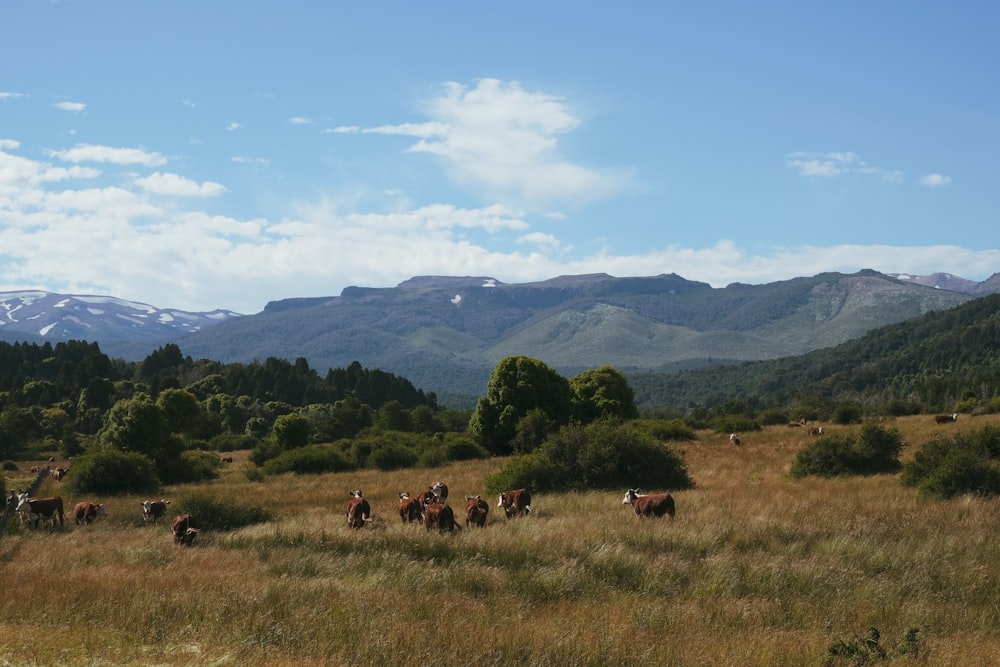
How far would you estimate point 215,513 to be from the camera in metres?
Result: 20.8

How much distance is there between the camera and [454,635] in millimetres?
8016

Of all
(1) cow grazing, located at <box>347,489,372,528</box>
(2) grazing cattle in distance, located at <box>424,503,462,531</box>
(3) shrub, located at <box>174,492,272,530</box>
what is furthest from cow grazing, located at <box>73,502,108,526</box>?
(2) grazing cattle in distance, located at <box>424,503,462,531</box>

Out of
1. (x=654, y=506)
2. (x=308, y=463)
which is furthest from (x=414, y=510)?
(x=308, y=463)

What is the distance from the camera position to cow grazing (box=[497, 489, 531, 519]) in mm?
19484

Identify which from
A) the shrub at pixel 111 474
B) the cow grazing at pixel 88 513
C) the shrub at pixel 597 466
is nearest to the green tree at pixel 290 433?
the shrub at pixel 111 474

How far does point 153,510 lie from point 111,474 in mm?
15465

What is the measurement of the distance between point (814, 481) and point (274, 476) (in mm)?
29962

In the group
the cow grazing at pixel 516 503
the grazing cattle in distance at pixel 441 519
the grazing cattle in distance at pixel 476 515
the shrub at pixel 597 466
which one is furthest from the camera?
the shrub at pixel 597 466

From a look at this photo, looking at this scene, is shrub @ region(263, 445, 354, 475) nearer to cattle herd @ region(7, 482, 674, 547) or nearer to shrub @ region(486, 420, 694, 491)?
cattle herd @ region(7, 482, 674, 547)

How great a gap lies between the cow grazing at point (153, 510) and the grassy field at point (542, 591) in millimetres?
3555

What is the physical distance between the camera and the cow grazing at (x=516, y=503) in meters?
19.5

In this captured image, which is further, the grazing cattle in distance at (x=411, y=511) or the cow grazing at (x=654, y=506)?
the grazing cattle in distance at (x=411, y=511)

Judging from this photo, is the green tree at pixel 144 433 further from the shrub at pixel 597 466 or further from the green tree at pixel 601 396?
the shrub at pixel 597 466

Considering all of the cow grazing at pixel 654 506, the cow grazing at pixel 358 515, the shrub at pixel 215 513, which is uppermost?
the cow grazing at pixel 654 506
